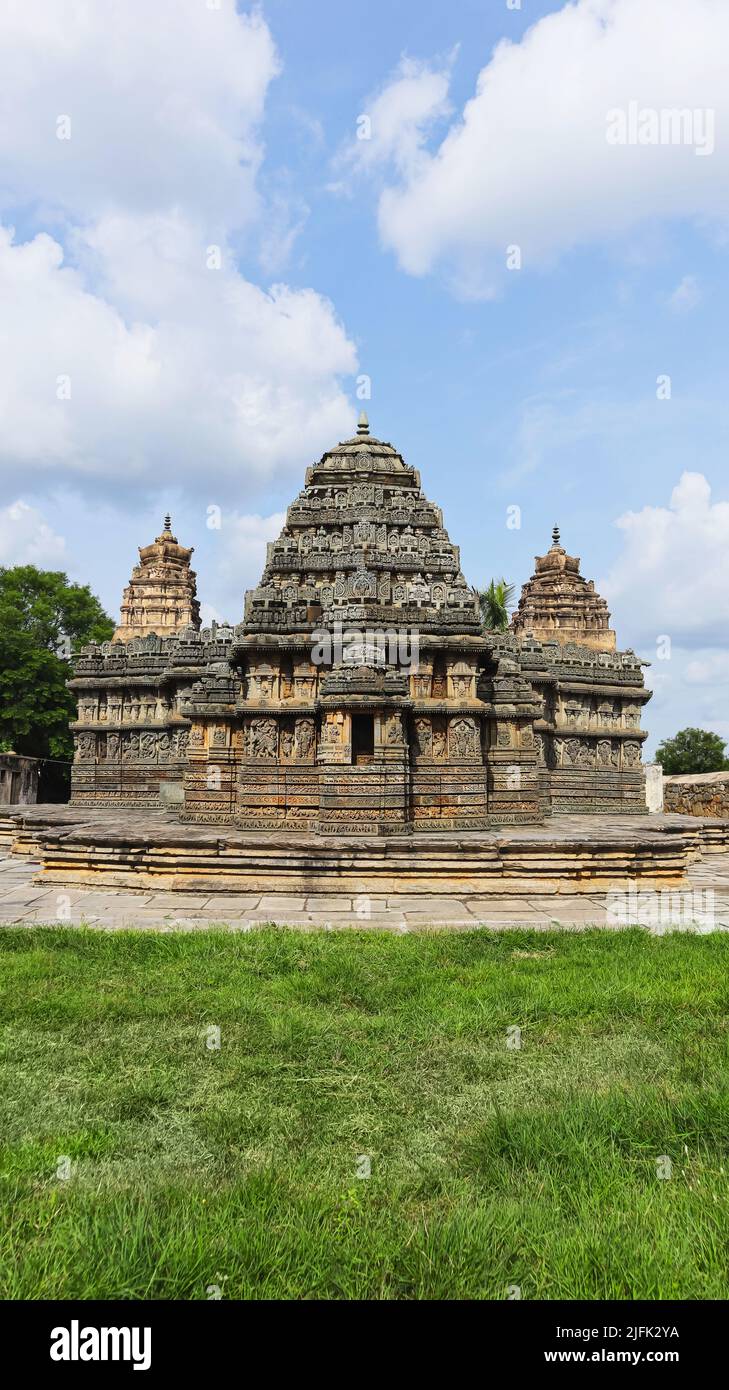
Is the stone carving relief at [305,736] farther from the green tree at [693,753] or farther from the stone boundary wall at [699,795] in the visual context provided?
the green tree at [693,753]

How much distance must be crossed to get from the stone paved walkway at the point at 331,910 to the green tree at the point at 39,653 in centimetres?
2449

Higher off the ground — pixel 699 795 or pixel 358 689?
pixel 358 689

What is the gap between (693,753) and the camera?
46625mm

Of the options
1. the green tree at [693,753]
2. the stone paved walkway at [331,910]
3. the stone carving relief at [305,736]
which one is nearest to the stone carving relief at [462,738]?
the stone carving relief at [305,736]

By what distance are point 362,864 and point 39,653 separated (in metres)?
28.8

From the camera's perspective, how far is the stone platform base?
33.2ft

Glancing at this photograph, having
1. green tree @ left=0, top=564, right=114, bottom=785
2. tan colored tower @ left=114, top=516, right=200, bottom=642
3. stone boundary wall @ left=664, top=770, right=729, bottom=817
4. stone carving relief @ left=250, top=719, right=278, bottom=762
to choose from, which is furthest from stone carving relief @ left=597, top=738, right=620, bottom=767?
green tree @ left=0, top=564, right=114, bottom=785

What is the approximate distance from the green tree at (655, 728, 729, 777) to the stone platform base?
1479 inches

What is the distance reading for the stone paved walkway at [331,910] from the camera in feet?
26.7

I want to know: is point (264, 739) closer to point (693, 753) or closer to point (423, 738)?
point (423, 738)

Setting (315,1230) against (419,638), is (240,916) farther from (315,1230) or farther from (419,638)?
(419,638)

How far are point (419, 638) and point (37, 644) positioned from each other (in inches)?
1068

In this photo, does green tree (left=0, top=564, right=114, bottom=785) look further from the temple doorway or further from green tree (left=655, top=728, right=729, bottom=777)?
green tree (left=655, top=728, right=729, bottom=777)

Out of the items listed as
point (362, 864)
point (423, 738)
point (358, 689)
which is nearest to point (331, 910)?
point (362, 864)
